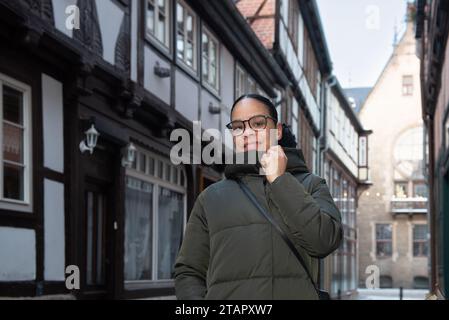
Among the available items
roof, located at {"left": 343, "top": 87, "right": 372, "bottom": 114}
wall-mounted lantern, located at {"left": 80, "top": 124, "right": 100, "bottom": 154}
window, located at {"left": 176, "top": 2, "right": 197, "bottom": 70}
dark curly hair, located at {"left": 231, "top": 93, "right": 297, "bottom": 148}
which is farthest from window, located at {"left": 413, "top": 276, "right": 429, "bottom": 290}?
dark curly hair, located at {"left": 231, "top": 93, "right": 297, "bottom": 148}

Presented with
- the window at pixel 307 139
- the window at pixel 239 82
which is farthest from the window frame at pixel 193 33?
the window at pixel 307 139

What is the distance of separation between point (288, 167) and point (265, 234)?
0.68 ft

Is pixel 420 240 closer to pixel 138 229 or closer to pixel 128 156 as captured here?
pixel 138 229

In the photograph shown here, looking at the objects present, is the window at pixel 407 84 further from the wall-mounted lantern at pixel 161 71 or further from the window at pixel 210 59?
the wall-mounted lantern at pixel 161 71

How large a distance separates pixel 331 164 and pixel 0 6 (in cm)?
2657

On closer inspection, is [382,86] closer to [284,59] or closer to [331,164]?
[331,164]

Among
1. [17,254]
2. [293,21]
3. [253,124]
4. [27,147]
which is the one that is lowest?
[17,254]

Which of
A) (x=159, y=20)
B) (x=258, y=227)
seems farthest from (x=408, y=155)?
(x=258, y=227)

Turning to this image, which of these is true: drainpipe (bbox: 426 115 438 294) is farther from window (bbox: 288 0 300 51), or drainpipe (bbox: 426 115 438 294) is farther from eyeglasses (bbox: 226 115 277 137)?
eyeglasses (bbox: 226 115 277 137)

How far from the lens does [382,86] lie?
4412 centimetres

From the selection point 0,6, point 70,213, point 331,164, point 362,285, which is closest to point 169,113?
point 70,213

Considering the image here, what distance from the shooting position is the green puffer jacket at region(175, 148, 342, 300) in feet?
6.18

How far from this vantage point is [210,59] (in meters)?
14.2

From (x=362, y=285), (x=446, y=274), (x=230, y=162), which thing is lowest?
(x=362, y=285)
